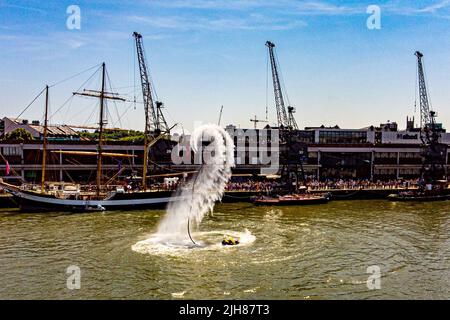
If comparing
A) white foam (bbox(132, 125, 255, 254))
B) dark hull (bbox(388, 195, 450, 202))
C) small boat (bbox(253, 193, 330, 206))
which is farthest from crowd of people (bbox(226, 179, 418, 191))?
white foam (bbox(132, 125, 255, 254))

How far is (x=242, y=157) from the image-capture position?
91500 millimetres

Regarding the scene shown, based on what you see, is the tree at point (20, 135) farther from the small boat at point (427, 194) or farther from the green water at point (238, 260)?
the small boat at point (427, 194)

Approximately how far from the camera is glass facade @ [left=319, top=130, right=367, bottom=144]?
108 m

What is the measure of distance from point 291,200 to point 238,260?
3634 centimetres

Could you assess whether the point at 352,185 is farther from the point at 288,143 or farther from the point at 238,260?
the point at 238,260

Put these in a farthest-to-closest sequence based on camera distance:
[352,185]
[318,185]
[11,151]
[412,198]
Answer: [352,185] → [318,185] → [11,151] → [412,198]

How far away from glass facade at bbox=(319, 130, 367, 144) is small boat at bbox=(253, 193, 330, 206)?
36478mm

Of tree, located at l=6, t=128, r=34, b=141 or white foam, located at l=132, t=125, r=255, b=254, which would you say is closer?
white foam, located at l=132, t=125, r=255, b=254

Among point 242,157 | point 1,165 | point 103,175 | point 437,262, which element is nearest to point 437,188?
point 242,157

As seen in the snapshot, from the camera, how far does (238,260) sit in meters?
35.8

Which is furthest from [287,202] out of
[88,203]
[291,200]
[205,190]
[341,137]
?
[341,137]

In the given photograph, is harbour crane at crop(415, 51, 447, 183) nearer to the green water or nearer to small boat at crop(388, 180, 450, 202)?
small boat at crop(388, 180, 450, 202)

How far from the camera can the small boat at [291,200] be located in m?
69.8

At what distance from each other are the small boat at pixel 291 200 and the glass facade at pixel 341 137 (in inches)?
1436
